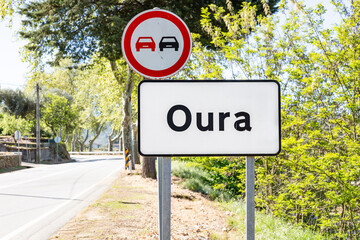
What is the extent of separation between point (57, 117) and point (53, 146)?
1424cm

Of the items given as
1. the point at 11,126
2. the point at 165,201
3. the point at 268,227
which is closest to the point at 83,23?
the point at 268,227

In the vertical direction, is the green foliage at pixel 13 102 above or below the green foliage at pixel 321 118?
above

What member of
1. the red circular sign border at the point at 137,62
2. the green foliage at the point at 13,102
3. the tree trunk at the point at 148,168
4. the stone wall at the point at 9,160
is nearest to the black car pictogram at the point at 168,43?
the red circular sign border at the point at 137,62

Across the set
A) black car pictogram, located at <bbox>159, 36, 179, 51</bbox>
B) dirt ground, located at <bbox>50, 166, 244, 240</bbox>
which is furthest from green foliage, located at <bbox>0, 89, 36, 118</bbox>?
black car pictogram, located at <bbox>159, 36, 179, 51</bbox>

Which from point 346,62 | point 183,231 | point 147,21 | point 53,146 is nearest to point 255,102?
point 147,21

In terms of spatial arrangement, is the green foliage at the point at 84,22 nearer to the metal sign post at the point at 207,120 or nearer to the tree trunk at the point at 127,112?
the tree trunk at the point at 127,112

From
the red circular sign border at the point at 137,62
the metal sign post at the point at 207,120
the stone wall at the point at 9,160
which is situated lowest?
the stone wall at the point at 9,160

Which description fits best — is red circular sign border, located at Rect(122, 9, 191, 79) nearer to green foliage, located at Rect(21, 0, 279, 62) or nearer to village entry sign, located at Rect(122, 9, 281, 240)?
village entry sign, located at Rect(122, 9, 281, 240)

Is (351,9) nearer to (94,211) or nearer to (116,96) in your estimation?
(94,211)

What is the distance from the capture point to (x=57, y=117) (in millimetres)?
51094

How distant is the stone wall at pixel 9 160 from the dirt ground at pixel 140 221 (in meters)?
15.6

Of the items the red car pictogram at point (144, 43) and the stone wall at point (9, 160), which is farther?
the stone wall at point (9, 160)

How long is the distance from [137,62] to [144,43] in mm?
166

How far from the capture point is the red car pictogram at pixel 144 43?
9.03 feet
